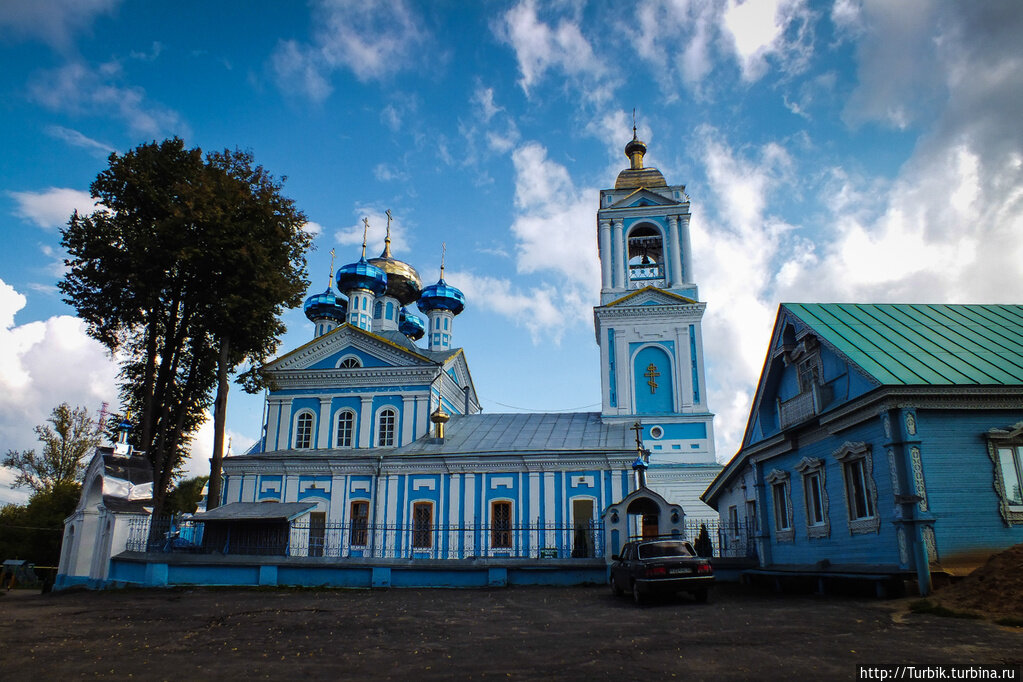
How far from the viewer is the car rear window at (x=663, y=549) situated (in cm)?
1240

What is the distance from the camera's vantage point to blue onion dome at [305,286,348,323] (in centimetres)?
3656

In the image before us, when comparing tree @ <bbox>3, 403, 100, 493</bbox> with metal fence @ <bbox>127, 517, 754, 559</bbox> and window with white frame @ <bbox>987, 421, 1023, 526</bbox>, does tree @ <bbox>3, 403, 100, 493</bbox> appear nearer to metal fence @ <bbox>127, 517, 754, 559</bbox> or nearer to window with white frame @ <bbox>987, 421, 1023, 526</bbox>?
metal fence @ <bbox>127, 517, 754, 559</bbox>

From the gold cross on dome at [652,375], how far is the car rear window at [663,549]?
15368mm

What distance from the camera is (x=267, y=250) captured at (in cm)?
2234

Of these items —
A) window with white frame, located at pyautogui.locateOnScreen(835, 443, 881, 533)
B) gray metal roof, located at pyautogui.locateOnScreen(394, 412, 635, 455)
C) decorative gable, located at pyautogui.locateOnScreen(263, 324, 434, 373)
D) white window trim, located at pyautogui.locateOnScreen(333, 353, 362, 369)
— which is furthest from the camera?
white window trim, located at pyautogui.locateOnScreen(333, 353, 362, 369)

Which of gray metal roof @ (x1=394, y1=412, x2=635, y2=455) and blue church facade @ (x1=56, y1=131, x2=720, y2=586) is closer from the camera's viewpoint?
blue church facade @ (x1=56, y1=131, x2=720, y2=586)

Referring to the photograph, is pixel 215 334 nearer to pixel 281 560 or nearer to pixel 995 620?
pixel 281 560

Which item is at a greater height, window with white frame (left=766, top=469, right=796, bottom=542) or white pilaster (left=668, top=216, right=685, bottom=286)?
white pilaster (left=668, top=216, right=685, bottom=286)

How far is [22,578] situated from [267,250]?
13.0 m

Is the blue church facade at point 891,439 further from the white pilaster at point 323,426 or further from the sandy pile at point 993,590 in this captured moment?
the white pilaster at point 323,426

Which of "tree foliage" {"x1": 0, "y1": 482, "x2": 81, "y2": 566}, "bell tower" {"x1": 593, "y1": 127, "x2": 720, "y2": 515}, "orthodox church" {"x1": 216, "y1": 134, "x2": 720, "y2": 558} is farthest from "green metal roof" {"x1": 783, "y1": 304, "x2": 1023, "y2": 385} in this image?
"tree foliage" {"x1": 0, "y1": 482, "x2": 81, "y2": 566}

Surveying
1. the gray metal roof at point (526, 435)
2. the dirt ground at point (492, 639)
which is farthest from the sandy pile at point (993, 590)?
Answer: the gray metal roof at point (526, 435)

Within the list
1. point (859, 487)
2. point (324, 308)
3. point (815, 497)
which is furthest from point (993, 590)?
point (324, 308)

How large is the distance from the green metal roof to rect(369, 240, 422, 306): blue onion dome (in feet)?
82.9
